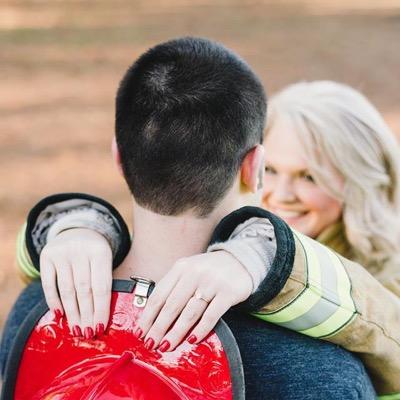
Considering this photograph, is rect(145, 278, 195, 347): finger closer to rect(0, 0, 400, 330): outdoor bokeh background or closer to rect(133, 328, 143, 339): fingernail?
rect(133, 328, 143, 339): fingernail

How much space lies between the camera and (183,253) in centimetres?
157

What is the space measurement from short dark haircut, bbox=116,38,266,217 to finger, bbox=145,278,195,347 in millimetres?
187

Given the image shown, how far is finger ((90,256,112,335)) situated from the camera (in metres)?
1.46

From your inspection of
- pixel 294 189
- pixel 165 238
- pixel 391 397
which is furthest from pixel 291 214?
pixel 165 238

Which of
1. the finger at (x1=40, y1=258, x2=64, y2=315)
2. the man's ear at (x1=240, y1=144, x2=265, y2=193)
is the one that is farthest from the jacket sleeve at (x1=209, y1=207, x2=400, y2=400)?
the finger at (x1=40, y1=258, x2=64, y2=315)

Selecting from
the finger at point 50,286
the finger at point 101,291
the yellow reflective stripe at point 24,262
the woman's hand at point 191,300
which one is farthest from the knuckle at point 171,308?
the yellow reflective stripe at point 24,262

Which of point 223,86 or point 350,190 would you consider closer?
point 223,86

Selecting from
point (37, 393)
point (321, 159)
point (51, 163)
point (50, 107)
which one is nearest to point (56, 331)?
point (37, 393)

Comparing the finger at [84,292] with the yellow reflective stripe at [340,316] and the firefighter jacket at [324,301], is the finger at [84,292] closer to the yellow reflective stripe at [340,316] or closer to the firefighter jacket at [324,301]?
the firefighter jacket at [324,301]

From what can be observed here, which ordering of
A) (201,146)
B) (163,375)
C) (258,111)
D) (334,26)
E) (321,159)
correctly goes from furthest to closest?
(334,26) → (321,159) → (258,111) → (201,146) → (163,375)

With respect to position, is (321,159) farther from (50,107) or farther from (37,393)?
(50,107)

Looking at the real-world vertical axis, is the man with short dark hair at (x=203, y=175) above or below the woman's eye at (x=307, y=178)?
above

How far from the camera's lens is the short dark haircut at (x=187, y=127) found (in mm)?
1528

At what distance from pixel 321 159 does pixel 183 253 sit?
49.9 inches
